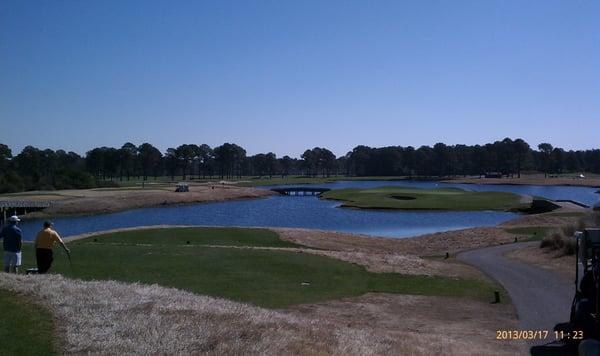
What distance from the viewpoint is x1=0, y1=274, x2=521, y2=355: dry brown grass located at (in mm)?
10422

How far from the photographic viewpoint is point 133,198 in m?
104

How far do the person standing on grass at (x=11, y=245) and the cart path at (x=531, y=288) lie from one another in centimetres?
1503

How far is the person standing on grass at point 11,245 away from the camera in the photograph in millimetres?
19156

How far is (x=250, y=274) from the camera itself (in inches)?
1005

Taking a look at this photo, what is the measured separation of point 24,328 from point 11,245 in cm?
891

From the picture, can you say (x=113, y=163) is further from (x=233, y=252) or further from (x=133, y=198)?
(x=233, y=252)

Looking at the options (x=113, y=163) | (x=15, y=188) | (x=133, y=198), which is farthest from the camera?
(x=113, y=163)

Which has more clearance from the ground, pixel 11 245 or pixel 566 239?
pixel 11 245

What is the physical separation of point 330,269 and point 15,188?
4537 inches

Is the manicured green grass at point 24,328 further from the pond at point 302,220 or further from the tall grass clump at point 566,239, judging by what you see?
the pond at point 302,220

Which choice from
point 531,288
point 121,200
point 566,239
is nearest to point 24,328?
point 531,288

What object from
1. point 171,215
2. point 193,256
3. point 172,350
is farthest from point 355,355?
point 171,215

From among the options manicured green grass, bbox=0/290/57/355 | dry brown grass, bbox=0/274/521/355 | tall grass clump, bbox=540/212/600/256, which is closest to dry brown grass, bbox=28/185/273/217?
tall grass clump, bbox=540/212/600/256

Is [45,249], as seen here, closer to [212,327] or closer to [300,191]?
[212,327]
